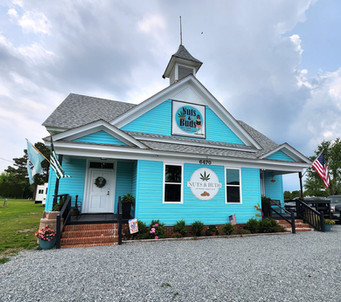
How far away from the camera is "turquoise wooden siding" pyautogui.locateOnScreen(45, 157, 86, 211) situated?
9.32 metres

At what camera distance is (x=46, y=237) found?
638 centimetres

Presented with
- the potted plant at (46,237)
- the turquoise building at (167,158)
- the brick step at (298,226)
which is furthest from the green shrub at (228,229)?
the potted plant at (46,237)

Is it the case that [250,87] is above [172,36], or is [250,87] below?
below

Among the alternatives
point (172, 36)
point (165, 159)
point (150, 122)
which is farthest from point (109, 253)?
point (172, 36)

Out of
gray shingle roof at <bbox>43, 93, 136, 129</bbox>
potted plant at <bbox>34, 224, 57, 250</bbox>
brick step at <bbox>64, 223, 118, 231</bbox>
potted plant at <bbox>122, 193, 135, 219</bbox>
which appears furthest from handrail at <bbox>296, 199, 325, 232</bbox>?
potted plant at <bbox>34, 224, 57, 250</bbox>

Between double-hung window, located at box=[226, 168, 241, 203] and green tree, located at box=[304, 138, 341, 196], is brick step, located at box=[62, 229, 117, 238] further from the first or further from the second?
green tree, located at box=[304, 138, 341, 196]

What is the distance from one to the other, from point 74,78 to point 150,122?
8574 mm

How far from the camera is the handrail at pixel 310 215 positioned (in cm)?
1006

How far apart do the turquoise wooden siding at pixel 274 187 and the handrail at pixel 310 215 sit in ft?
6.35

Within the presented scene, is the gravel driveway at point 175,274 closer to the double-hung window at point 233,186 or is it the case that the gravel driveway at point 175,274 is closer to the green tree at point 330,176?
the double-hung window at point 233,186

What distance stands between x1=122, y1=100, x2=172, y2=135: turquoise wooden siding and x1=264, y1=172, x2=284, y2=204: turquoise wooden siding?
741 cm

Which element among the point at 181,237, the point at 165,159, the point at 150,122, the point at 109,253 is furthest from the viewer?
the point at 150,122

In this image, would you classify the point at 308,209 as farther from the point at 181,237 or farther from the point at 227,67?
the point at 227,67

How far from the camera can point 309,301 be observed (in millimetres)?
3320
